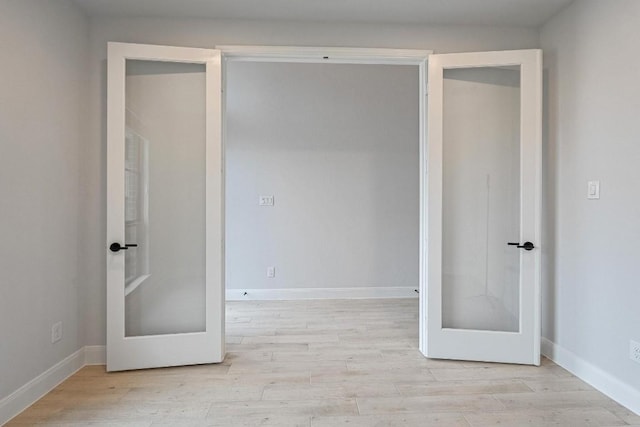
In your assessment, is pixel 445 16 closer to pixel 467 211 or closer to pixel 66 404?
pixel 467 211

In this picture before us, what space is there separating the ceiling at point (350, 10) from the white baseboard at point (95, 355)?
245cm

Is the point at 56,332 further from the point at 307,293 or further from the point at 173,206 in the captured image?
the point at 307,293

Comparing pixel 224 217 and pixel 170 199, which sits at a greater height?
pixel 170 199

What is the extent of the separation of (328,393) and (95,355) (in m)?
1.76

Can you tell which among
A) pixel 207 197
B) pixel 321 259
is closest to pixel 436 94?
pixel 207 197

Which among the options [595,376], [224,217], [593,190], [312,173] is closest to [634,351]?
[595,376]

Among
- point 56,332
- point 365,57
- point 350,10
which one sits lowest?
point 56,332

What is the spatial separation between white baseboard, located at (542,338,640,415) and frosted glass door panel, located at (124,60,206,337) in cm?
262

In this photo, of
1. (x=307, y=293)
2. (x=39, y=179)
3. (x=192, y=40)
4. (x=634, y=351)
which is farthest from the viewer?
(x=307, y=293)

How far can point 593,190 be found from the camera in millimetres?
2295

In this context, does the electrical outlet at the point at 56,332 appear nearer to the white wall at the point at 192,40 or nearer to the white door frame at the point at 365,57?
the white wall at the point at 192,40

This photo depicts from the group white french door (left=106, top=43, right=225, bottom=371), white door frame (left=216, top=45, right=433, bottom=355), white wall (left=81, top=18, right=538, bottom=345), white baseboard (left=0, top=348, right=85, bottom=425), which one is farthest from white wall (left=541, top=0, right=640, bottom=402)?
white baseboard (left=0, top=348, right=85, bottom=425)

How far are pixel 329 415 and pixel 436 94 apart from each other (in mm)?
2281

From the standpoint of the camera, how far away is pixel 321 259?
179 inches
